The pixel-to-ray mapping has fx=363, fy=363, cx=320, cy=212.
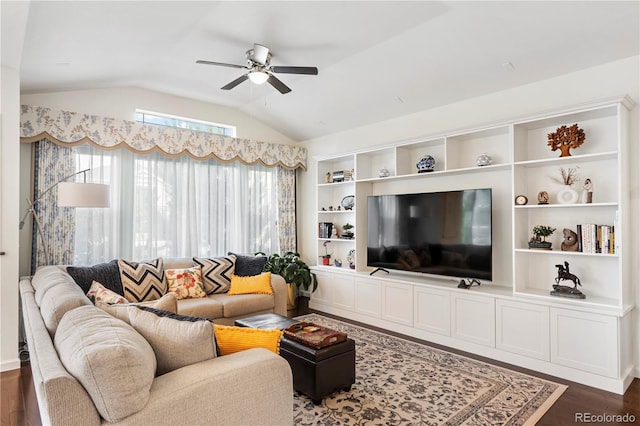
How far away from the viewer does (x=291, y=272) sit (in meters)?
5.43

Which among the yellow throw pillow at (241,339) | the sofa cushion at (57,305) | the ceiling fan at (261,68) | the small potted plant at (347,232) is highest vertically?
the ceiling fan at (261,68)

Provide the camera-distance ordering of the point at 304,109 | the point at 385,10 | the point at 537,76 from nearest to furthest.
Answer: the point at 385,10, the point at 537,76, the point at 304,109

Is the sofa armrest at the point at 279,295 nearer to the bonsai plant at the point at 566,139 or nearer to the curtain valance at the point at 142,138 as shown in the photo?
the curtain valance at the point at 142,138

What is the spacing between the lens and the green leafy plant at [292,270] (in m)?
5.43

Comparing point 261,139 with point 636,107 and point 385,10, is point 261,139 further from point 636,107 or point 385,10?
point 636,107

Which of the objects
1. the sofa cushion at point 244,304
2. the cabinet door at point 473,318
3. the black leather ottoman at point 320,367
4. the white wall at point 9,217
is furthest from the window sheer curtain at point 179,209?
the cabinet door at point 473,318

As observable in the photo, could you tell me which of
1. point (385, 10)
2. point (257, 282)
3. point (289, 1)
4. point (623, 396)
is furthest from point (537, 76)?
point (257, 282)

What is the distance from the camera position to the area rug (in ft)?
8.31

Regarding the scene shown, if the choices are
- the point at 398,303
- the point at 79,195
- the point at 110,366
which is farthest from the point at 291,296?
the point at 110,366

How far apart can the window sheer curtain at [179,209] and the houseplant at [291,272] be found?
0.42m

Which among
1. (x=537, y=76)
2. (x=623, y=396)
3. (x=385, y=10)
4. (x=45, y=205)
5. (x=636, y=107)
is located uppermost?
(x=385, y=10)

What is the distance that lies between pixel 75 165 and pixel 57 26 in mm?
2022

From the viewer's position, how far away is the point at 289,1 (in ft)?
9.71

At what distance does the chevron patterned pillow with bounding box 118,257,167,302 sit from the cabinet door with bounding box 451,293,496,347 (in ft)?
10.6
